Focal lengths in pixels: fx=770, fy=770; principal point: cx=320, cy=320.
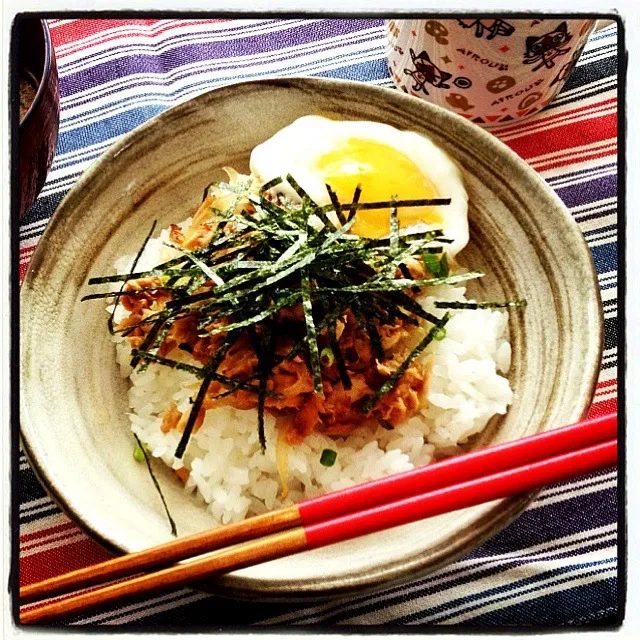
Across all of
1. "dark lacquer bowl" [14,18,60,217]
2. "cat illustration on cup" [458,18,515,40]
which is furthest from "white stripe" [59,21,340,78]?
"cat illustration on cup" [458,18,515,40]

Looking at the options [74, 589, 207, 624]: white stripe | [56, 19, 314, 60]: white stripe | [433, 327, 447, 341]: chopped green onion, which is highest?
[56, 19, 314, 60]: white stripe

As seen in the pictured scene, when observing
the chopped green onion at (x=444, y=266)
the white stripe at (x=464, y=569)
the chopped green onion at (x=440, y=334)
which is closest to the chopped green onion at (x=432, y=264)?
the chopped green onion at (x=444, y=266)

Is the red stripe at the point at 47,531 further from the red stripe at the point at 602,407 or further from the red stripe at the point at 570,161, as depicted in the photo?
the red stripe at the point at 570,161

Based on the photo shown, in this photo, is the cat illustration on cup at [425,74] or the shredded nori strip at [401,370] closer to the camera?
the shredded nori strip at [401,370]

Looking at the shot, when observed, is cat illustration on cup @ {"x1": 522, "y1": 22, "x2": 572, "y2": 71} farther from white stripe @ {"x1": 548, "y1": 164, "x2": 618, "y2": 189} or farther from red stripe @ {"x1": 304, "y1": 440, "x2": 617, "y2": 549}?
red stripe @ {"x1": 304, "y1": 440, "x2": 617, "y2": 549}

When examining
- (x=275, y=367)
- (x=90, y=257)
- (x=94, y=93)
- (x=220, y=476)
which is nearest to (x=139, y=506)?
(x=220, y=476)

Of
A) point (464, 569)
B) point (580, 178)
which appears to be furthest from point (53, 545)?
point (580, 178)

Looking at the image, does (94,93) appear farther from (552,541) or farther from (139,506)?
→ (552,541)
